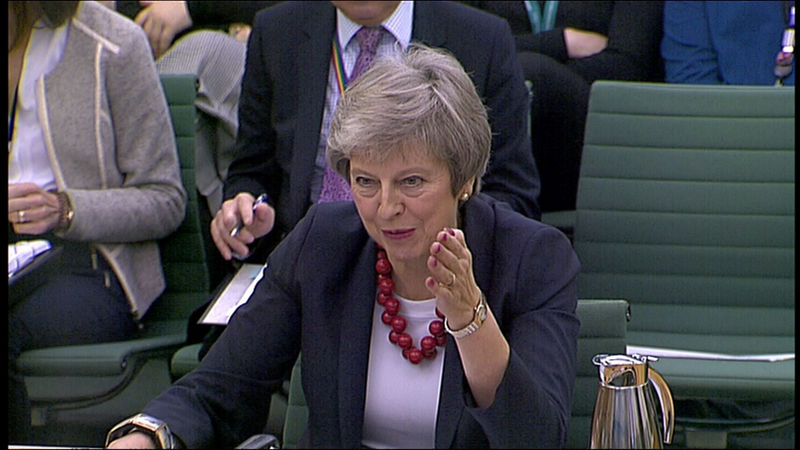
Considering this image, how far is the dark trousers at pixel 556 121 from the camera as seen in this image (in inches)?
135

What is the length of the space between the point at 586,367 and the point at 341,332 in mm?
466

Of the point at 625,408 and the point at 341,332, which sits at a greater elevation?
the point at 625,408

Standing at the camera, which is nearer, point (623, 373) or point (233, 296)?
point (623, 373)

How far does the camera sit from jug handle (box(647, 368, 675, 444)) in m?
1.40

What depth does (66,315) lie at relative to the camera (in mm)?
2783

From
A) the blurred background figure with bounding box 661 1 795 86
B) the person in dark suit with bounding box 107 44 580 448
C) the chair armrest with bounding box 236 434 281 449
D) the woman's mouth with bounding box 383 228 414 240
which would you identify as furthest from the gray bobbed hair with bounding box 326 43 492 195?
the blurred background figure with bounding box 661 1 795 86

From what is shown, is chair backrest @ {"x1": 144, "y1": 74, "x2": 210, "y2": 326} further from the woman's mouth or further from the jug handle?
the jug handle

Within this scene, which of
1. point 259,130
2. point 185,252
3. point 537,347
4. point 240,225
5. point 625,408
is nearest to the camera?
point 625,408

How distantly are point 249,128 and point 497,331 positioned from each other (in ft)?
4.81

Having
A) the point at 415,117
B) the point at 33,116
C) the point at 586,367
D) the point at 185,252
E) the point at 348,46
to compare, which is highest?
the point at 415,117

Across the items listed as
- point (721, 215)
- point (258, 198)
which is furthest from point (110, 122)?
point (721, 215)

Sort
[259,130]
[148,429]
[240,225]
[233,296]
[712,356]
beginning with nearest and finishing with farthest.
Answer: [148,429] < [233,296] < [240,225] < [712,356] < [259,130]

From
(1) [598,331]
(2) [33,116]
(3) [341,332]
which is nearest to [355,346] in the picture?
(3) [341,332]

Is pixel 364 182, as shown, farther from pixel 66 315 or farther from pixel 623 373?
pixel 66 315
